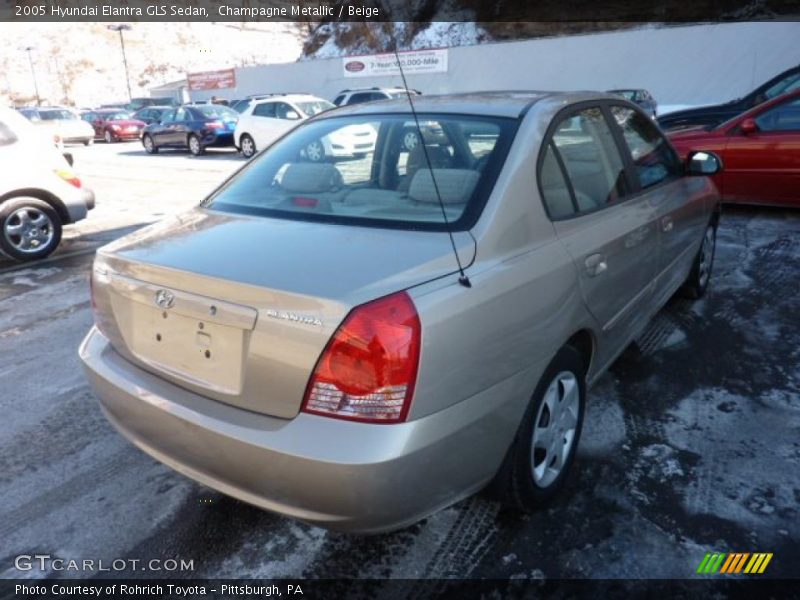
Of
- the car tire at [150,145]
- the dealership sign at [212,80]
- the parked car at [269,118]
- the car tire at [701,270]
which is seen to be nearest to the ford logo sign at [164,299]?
the car tire at [701,270]

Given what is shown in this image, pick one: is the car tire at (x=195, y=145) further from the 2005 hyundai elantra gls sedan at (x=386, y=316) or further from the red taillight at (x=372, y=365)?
the red taillight at (x=372, y=365)

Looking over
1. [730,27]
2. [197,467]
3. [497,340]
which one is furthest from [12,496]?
[730,27]

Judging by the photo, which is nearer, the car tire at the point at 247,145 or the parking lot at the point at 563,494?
the parking lot at the point at 563,494

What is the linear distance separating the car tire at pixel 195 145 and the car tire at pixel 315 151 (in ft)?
57.3

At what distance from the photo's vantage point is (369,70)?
33.4 meters

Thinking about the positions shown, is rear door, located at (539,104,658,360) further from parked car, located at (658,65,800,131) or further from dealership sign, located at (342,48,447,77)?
dealership sign, located at (342,48,447,77)

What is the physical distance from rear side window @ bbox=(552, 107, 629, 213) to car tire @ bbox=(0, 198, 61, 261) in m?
5.90

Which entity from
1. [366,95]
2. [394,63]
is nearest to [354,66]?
[394,63]

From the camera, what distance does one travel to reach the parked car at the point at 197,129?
1903 centimetres

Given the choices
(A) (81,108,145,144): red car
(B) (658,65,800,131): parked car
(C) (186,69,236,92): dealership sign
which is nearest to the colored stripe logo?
(B) (658,65,800,131): parked car

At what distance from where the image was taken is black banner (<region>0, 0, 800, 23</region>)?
3653cm

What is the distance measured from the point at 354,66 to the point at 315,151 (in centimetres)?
3293

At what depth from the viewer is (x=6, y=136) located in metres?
6.45

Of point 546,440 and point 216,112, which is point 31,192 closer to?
point 546,440
